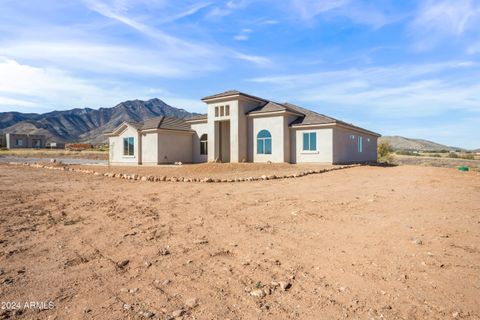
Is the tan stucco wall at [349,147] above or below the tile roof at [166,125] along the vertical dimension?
below

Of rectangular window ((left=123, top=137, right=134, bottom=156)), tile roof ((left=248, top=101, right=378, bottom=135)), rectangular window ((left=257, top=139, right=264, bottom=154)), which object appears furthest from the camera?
rectangular window ((left=123, top=137, right=134, bottom=156))

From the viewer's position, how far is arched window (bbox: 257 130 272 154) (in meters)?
23.5

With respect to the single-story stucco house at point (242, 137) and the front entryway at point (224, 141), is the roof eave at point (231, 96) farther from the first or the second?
the front entryway at point (224, 141)

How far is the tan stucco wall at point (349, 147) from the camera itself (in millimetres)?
22339

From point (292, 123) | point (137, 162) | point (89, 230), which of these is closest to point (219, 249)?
point (89, 230)

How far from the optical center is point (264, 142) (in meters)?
23.7

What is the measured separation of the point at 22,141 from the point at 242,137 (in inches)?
3456

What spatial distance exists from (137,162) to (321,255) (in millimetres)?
24469

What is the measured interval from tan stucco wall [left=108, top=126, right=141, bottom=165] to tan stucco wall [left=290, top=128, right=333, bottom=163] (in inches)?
530

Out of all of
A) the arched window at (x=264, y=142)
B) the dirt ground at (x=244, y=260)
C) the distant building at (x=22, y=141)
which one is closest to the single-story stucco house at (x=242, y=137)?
the arched window at (x=264, y=142)

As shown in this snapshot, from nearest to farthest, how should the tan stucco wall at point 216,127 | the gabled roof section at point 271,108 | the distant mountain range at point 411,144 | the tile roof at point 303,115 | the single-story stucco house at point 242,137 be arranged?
the tile roof at point 303,115 → the single-story stucco house at point 242,137 → the gabled roof section at point 271,108 → the tan stucco wall at point 216,127 → the distant mountain range at point 411,144

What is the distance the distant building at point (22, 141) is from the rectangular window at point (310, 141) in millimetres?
89154

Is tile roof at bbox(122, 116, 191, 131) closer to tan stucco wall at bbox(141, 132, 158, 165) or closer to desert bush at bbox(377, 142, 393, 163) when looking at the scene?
tan stucco wall at bbox(141, 132, 158, 165)

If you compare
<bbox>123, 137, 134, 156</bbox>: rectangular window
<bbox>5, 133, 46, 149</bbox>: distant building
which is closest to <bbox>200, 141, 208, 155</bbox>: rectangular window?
<bbox>123, 137, 134, 156</bbox>: rectangular window
